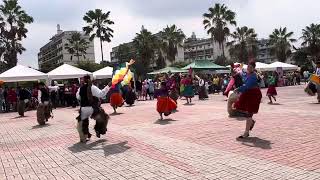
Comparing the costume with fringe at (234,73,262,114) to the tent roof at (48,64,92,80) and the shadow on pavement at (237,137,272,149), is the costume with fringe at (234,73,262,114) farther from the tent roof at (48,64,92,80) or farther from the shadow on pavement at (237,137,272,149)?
the tent roof at (48,64,92,80)

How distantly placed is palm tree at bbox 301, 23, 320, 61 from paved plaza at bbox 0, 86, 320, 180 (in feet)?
186

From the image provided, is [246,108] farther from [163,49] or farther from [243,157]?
[163,49]

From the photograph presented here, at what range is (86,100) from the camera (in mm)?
10250

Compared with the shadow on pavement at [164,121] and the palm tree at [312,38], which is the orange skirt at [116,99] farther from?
the palm tree at [312,38]

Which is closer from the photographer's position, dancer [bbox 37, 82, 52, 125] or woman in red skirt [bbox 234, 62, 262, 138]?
woman in red skirt [bbox 234, 62, 262, 138]

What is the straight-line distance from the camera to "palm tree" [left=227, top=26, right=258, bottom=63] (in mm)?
61562

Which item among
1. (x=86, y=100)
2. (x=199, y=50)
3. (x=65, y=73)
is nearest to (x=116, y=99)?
(x=86, y=100)

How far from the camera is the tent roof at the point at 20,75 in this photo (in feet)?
86.2

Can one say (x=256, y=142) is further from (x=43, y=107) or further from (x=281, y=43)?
(x=281, y=43)

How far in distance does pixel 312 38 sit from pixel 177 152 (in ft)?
209

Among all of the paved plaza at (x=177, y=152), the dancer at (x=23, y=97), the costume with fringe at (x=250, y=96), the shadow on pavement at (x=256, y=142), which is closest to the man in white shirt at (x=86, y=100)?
the paved plaza at (x=177, y=152)

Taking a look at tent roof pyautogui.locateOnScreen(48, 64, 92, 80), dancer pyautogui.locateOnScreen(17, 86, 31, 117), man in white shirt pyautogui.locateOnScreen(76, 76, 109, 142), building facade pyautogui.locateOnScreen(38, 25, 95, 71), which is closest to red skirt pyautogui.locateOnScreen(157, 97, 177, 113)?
man in white shirt pyautogui.locateOnScreen(76, 76, 109, 142)

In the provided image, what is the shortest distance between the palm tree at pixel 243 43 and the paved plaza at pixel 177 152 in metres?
49.8

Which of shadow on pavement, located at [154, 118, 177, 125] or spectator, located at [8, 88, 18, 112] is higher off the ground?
spectator, located at [8, 88, 18, 112]
